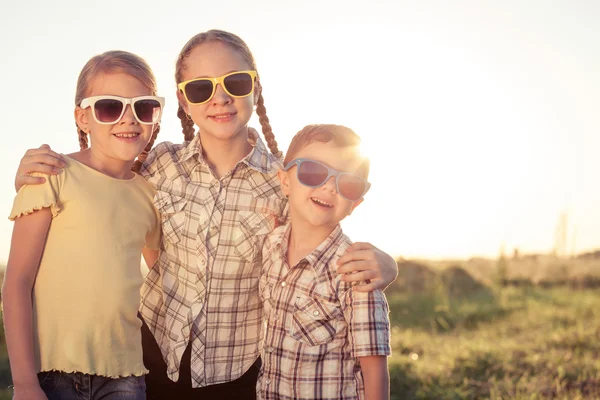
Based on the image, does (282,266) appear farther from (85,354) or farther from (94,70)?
(94,70)

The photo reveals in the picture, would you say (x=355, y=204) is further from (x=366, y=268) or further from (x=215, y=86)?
(x=215, y=86)

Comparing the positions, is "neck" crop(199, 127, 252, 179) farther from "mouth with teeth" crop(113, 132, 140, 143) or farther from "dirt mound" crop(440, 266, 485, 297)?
"dirt mound" crop(440, 266, 485, 297)

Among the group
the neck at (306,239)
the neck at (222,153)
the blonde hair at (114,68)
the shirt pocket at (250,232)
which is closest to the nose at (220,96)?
the neck at (222,153)

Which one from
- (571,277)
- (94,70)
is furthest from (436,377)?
(571,277)

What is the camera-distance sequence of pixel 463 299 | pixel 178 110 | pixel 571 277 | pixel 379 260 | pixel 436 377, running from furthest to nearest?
pixel 571 277
pixel 463 299
pixel 436 377
pixel 178 110
pixel 379 260

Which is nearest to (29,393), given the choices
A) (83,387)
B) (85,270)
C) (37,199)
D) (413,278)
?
(83,387)

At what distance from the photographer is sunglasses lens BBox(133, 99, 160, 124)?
2.93 m

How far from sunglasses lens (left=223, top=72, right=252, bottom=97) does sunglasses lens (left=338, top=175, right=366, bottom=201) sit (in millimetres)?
636

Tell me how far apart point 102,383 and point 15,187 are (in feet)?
2.90

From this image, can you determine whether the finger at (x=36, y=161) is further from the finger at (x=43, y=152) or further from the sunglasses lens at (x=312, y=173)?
the sunglasses lens at (x=312, y=173)

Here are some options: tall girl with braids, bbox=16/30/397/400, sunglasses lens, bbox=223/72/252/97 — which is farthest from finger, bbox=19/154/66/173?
sunglasses lens, bbox=223/72/252/97

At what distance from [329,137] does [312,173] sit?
0.57 feet

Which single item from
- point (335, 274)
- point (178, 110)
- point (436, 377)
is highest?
point (178, 110)

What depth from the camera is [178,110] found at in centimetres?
344
